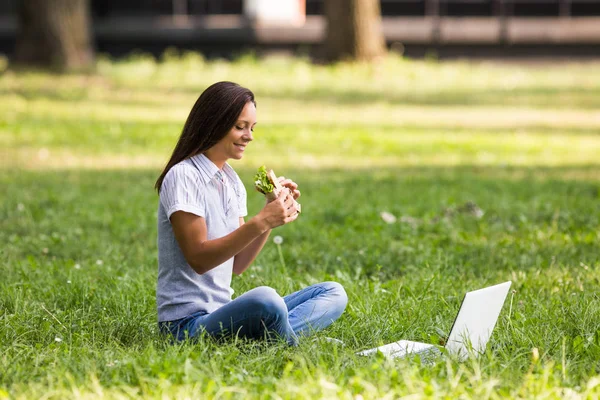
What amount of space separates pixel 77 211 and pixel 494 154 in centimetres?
533

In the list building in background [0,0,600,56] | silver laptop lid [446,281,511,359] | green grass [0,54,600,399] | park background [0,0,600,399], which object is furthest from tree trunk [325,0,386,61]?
silver laptop lid [446,281,511,359]

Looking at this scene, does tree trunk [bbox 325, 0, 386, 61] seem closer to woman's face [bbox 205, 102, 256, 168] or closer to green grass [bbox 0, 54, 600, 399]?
green grass [bbox 0, 54, 600, 399]

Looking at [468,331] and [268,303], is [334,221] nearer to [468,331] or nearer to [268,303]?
[268,303]

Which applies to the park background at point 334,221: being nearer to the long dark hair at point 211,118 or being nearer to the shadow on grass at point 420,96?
the shadow on grass at point 420,96

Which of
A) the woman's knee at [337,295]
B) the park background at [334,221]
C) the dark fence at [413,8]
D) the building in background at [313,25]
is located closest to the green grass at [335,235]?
the park background at [334,221]

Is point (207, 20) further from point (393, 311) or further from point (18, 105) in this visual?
point (393, 311)

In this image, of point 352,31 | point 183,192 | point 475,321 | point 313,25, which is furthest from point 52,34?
point 475,321

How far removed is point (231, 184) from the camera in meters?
4.34

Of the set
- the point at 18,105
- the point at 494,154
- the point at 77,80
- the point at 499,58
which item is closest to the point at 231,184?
the point at 494,154

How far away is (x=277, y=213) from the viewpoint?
390 centimetres

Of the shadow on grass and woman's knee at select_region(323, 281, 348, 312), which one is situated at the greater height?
woman's knee at select_region(323, 281, 348, 312)

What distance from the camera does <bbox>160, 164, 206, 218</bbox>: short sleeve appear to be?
4023mm

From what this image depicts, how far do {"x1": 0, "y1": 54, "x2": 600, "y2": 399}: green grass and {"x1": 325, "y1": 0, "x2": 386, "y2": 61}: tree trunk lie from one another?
1.64 meters

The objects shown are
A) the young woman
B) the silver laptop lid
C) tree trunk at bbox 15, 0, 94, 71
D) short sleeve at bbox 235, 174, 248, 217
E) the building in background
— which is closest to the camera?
the silver laptop lid
